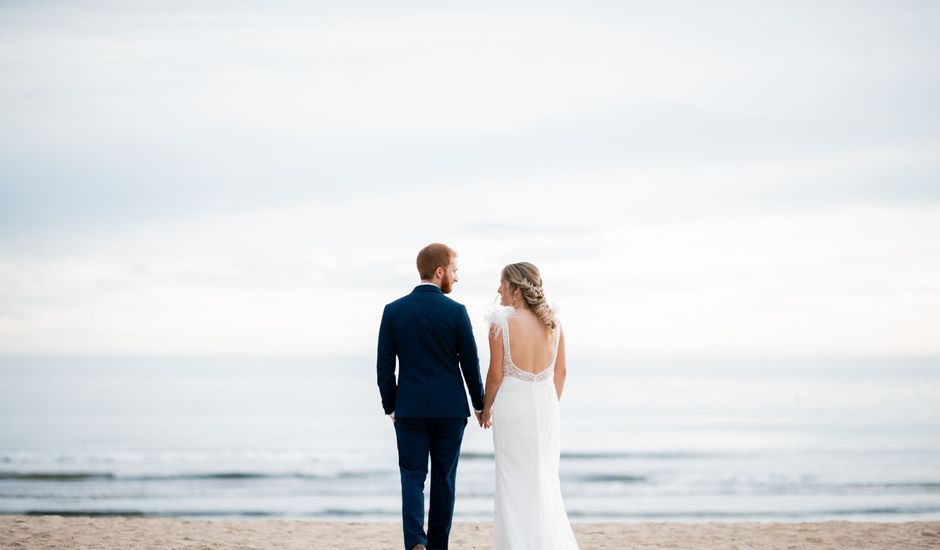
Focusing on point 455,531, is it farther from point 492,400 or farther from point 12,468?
point 12,468

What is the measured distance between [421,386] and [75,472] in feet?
39.6

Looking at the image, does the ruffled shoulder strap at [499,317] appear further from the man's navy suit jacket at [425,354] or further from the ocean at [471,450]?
the ocean at [471,450]

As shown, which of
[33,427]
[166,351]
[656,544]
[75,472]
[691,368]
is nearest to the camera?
[656,544]

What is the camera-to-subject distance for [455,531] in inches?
313

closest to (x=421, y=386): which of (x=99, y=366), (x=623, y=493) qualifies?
(x=623, y=493)

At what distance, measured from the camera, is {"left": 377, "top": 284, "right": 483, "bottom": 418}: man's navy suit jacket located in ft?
16.1

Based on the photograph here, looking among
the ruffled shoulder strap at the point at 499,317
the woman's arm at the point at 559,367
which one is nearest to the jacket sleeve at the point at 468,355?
the ruffled shoulder strap at the point at 499,317

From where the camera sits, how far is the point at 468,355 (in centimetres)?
501

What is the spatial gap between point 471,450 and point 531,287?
46.6 ft

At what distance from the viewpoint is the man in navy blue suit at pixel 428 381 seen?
4.93 m

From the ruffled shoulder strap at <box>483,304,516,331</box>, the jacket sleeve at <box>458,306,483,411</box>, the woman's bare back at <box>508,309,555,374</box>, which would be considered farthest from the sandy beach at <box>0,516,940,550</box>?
the ruffled shoulder strap at <box>483,304,516,331</box>

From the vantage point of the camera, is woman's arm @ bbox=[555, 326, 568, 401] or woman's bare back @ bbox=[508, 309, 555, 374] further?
woman's arm @ bbox=[555, 326, 568, 401]

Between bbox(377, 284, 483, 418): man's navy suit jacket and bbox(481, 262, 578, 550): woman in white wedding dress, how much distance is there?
22 cm

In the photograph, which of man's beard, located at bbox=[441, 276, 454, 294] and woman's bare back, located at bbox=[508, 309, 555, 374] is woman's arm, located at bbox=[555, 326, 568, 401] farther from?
man's beard, located at bbox=[441, 276, 454, 294]
